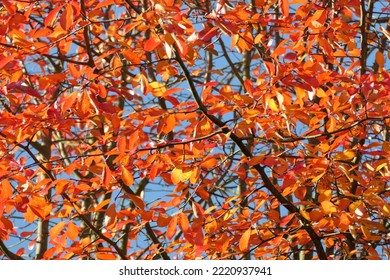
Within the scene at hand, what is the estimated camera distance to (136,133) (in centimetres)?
294

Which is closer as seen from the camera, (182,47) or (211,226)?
(182,47)

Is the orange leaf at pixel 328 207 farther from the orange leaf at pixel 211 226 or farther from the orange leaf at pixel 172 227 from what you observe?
the orange leaf at pixel 172 227

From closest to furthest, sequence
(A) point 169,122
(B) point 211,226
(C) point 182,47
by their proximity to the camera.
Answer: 1. (C) point 182,47
2. (A) point 169,122
3. (B) point 211,226

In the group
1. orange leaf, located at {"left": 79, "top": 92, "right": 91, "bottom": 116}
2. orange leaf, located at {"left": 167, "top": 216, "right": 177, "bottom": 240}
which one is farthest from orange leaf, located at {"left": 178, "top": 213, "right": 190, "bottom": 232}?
orange leaf, located at {"left": 79, "top": 92, "right": 91, "bottom": 116}

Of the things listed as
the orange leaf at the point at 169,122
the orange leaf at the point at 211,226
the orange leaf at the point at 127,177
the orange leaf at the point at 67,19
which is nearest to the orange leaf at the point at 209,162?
the orange leaf at the point at 169,122

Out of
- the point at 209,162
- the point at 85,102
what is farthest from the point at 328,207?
the point at 85,102

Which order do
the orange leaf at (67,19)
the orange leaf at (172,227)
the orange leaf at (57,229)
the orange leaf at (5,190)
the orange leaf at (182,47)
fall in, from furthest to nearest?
the orange leaf at (57,229) → the orange leaf at (5,190) → the orange leaf at (172,227) → the orange leaf at (67,19) → the orange leaf at (182,47)

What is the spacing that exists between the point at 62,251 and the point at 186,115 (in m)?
1.33

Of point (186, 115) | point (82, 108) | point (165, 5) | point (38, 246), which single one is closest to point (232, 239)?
point (186, 115)

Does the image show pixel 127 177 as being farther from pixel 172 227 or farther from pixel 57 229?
pixel 57 229

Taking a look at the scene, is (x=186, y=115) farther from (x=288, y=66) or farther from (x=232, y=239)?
(x=232, y=239)

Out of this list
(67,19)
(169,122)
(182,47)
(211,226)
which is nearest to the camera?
(182,47)

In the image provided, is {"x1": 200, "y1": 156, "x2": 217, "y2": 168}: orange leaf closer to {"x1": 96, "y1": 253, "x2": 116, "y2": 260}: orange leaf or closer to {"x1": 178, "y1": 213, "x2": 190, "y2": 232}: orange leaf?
{"x1": 178, "y1": 213, "x2": 190, "y2": 232}: orange leaf

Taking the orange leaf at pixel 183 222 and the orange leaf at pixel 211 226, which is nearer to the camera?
the orange leaf at pixel 183 222
